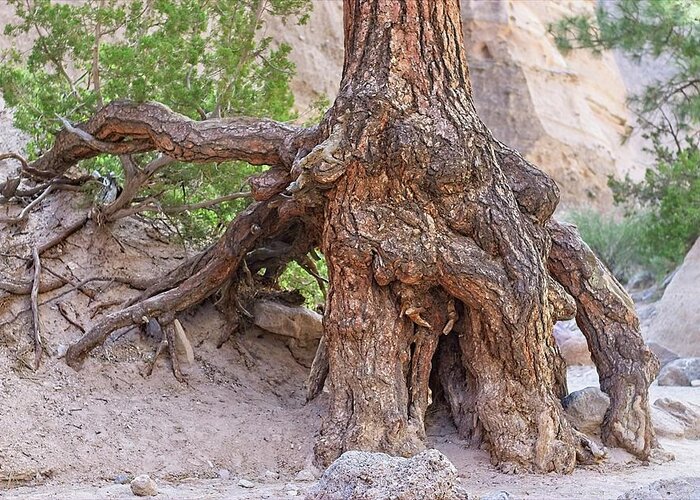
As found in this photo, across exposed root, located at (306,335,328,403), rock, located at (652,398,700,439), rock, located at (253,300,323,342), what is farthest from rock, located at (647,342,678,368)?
exposed root, located at (306,335,328,403)

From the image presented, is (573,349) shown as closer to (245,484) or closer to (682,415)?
(682,415)

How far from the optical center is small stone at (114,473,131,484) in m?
4.81

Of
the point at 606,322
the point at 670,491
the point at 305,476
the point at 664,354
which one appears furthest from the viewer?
the point at 664,354

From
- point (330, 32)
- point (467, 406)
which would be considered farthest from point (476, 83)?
point (467, 406)

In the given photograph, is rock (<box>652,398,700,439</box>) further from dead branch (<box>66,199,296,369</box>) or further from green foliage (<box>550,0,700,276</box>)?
green foliage (<box>550,0,700,276</box>)

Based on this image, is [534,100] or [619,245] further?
[534,100]

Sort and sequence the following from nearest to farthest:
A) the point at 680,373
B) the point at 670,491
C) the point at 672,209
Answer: the point at 670,491
the point at 680,373
the point at 672,209

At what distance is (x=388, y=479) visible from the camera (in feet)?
11.0

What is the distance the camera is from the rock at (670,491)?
3125mm

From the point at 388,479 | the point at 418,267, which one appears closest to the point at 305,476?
the point at 418,267

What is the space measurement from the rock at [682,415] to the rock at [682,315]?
389 cm

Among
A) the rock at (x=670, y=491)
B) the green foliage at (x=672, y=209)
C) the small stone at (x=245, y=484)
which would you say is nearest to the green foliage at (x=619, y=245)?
the green foliage at (x=672, y=209)

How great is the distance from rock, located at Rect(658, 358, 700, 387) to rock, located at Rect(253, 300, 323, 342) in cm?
412

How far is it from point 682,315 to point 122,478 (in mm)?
8063
